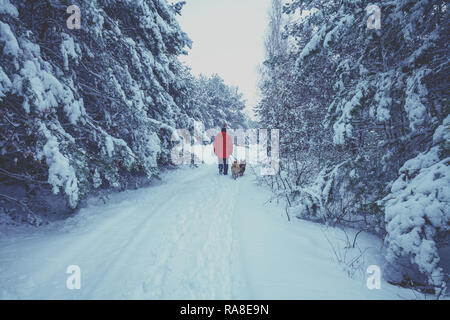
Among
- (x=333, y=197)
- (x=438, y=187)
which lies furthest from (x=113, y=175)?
(x=438, y=187)

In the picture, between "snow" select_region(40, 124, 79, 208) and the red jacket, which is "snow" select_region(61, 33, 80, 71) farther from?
the red jacket

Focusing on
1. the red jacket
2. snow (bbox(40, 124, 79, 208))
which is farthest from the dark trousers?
snow (bbox(40, 124, 79, 208))

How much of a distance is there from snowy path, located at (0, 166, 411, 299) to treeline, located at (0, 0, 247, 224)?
0.81 meters

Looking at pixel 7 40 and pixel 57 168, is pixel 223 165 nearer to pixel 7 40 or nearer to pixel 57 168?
pixel 57 168

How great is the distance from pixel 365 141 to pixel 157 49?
7455 millimetres

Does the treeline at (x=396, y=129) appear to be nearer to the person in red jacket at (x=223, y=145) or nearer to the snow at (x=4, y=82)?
the person in red jacket at (x=223, y=145)

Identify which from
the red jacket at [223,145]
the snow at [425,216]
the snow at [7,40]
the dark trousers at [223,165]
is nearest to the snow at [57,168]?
the snow at [7,40]

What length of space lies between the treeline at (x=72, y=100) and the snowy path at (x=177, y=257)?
2.67 feet

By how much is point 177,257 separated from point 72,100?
3.62 m

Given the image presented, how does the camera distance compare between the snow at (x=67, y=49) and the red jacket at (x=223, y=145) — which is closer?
the snow at (x=67, y=49)

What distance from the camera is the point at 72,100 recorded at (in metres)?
3.94

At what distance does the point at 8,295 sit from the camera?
8.11 feet

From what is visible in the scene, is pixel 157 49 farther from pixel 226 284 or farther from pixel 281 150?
pixel 226 284

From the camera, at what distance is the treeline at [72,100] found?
3154mm
